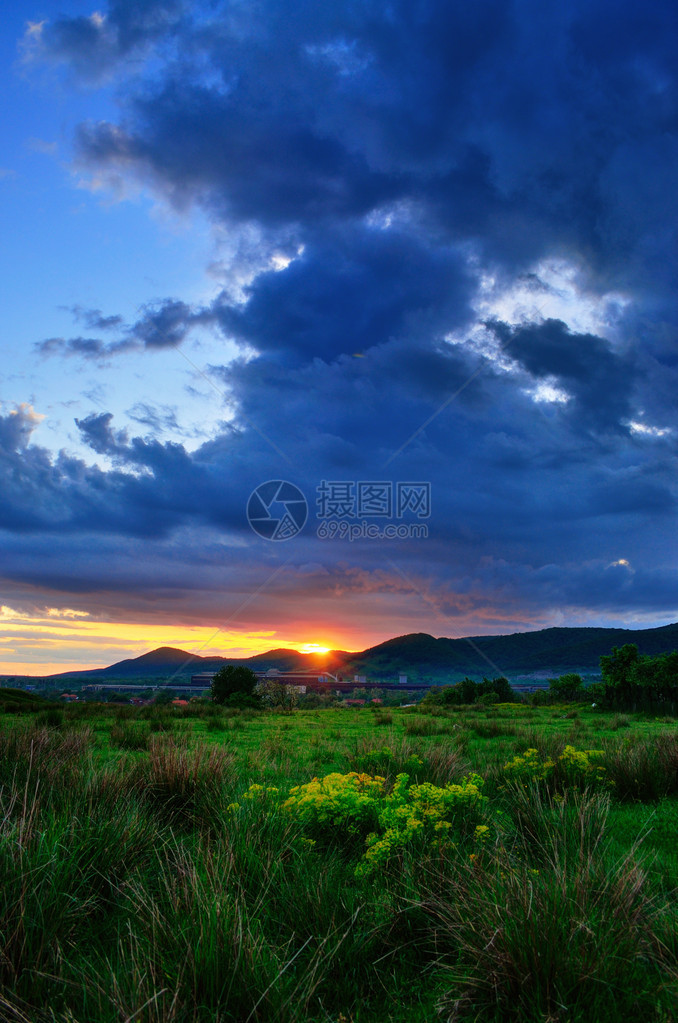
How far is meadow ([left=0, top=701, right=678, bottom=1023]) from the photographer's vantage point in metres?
3.30

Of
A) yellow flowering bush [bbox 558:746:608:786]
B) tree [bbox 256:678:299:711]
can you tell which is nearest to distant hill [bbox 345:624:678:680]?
tree [bbox 256:678:299:711]

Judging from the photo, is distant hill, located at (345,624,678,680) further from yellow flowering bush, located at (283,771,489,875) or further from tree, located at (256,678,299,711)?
yellow flowering bush, located at (283,771,489,875)

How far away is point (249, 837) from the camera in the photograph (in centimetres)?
540

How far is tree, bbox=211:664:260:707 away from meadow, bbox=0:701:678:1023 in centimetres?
4033

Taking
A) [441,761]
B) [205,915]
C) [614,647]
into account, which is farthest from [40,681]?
[205,915]

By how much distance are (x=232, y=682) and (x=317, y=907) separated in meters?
45.2

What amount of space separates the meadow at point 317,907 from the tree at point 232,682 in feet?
132

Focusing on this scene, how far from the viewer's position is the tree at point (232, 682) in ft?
152

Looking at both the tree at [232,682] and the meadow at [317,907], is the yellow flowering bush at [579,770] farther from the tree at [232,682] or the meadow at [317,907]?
the tree at [232,682]

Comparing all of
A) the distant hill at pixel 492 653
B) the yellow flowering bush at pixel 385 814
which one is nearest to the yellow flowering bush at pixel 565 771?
the yellow flowering bush at pixel 385 814

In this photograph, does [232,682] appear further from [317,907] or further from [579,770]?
[317,907]

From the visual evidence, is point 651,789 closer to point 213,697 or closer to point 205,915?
point 205,915

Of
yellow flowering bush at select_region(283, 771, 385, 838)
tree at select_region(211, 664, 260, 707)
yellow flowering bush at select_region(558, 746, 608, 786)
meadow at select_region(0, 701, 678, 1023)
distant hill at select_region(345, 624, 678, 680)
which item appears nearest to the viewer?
meadow at select_region(0, 701, 678, 1023)

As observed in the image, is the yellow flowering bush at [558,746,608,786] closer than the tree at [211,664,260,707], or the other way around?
the yellow flowering bush at [558,746,608,786]
